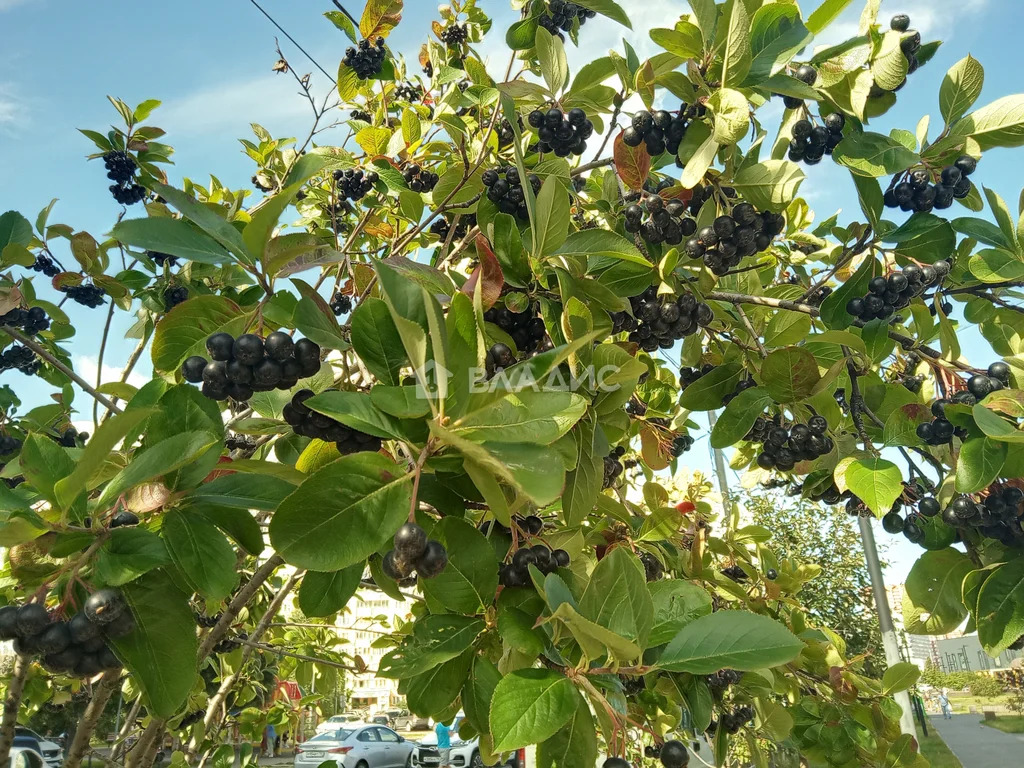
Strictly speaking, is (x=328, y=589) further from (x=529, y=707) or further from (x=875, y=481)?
(x=875, y=481)

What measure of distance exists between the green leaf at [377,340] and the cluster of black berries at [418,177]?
199 centimetres

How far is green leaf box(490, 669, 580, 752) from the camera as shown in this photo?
96 cm

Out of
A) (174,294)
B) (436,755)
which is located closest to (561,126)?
(174,294)

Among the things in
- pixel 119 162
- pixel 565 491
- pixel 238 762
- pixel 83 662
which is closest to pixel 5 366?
pixel 119 162

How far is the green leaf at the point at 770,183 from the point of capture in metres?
1.74

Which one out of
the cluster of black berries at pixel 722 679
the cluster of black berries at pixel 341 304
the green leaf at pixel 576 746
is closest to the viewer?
the green leaf at pixel 576 746

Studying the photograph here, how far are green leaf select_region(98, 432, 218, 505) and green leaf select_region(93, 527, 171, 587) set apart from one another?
78 millimetres

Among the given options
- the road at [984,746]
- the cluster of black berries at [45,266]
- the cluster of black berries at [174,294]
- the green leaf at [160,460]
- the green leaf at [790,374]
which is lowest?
the road at [984,746]

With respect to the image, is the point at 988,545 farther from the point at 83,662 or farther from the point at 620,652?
the point at 83,662

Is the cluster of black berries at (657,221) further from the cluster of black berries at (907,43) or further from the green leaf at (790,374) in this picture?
the cluster of black berries at (907,43)

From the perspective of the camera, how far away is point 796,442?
2.00 meters

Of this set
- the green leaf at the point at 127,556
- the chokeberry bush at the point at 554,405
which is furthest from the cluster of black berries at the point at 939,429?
the green leaf at the point at 127,556

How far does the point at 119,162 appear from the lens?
10.8 ft

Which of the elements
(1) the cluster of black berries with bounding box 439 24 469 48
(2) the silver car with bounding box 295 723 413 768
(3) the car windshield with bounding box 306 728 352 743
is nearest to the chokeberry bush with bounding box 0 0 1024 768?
(1) the cluster of black berries with bounding box 439 24 469 48
